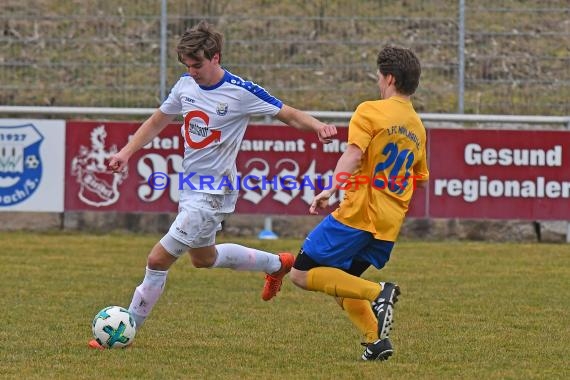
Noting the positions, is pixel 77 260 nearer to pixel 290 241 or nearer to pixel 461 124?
pixel 290 241

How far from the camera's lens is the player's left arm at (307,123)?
711 cm

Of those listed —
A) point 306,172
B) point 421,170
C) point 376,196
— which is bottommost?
point 306,172

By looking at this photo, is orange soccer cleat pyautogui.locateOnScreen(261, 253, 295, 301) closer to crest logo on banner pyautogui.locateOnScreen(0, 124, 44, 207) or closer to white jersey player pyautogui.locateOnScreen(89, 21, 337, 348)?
white jersey player pyautogui.locateOnScreen(89, 21, 337, 348)

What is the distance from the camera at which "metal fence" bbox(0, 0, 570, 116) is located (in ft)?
48.6

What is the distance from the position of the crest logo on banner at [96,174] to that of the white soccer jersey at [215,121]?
21.3 feet

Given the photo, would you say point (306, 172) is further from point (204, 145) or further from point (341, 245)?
point (341, 245)

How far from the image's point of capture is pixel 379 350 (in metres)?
6.80

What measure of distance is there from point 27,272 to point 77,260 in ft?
3.21

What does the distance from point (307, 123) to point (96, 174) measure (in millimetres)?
6915

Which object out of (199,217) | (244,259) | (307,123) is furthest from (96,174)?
(307,123)

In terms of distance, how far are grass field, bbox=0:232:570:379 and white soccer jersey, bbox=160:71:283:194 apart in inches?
38.5

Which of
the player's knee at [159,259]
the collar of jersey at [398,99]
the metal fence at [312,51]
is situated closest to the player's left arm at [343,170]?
the collar of jersey at [398,99]

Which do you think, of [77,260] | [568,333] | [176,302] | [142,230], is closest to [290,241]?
[142,230]

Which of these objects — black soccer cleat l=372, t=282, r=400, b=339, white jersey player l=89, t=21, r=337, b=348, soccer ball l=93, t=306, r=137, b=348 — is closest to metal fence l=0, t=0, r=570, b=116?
white jersey player l=89, t=21, r=337, b=348
